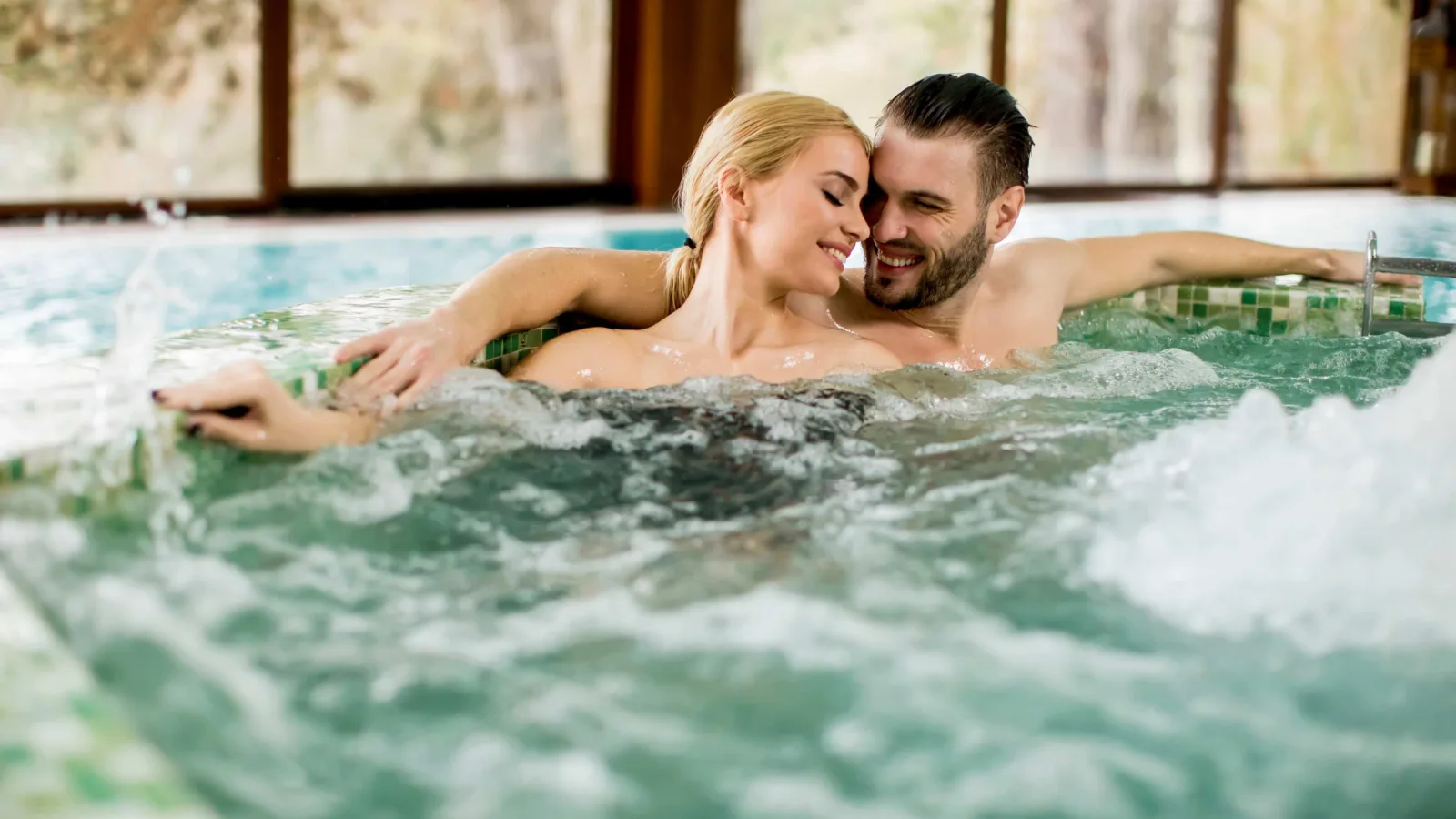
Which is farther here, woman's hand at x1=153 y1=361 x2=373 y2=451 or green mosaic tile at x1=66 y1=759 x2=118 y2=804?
woman's hand at x1=153 y1=361 x2=373 y2=451

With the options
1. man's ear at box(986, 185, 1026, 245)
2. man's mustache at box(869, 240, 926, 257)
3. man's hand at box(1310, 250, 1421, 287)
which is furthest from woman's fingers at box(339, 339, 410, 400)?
man's hand at box(1310, 250, 1421, 287)

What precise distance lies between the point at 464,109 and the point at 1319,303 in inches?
199

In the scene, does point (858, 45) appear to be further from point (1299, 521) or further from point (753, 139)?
point (1299, 521)

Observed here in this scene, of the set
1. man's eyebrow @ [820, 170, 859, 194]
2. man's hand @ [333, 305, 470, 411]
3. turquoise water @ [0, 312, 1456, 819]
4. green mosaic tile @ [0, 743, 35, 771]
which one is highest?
man's eyebrow @ [820, 170, 859, 194]

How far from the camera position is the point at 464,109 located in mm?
8086

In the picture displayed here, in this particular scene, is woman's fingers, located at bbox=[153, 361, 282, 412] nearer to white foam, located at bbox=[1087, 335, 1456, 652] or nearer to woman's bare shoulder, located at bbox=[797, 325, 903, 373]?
woman's bare shoulder, located at bbox=[797, 325, 903, 373]

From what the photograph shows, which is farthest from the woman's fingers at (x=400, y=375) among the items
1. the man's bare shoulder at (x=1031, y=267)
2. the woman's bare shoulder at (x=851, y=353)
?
the man's bare shoulder at (x=1031, y=267)

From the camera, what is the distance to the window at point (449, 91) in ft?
24.5

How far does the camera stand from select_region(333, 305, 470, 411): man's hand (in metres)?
2.77

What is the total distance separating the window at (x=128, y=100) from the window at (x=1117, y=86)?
17.2ft

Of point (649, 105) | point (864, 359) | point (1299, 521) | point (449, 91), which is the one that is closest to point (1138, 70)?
point (649, 105)

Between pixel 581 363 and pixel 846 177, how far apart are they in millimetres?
672

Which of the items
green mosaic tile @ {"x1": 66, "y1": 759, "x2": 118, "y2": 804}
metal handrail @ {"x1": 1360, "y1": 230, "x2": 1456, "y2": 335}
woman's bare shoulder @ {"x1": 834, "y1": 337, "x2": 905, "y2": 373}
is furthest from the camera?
metal handrail @ {"x1": 1360, "y1": 230, "x2": 1456, "y2": 335}

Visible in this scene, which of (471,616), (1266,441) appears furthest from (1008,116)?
(471,616)
